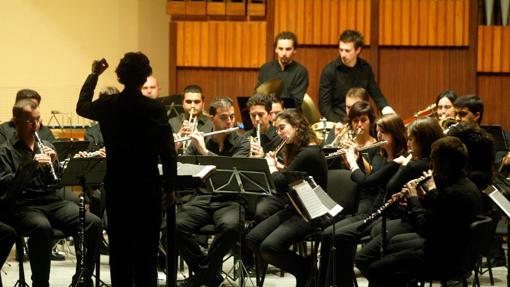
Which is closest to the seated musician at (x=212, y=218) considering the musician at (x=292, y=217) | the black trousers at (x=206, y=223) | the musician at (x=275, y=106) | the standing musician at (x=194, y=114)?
the black trousers at (x=206, y=223)

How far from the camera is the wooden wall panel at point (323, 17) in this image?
10203 millimetres

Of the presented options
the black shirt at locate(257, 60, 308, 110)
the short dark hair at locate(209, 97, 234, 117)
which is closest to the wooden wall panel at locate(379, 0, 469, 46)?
the black shirt at locate(257, 60, 308, 110)

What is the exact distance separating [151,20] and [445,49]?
131 inches

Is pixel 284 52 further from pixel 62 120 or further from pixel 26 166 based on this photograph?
pixel 26 166

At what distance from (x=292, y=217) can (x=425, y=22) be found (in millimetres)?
4302

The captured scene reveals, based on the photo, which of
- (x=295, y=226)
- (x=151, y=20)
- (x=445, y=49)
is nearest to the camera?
(x=295, y=226)

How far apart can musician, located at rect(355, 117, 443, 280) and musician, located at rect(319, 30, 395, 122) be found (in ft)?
9.35

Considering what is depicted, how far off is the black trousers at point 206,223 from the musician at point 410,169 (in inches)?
43.3

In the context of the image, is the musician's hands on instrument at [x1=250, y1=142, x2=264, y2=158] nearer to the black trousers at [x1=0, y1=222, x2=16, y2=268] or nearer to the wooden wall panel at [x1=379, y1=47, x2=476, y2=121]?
the black trousers at [x1=0, y1=222, x2=16, y2=268]

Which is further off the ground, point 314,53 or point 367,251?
point 314,53

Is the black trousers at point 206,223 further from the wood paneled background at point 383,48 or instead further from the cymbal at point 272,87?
the wood paneled background at point 383,48

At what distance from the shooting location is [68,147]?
716 cm

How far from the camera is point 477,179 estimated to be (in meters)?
6.10

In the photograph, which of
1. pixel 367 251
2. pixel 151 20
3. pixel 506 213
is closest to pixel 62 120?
pixel 151 20
